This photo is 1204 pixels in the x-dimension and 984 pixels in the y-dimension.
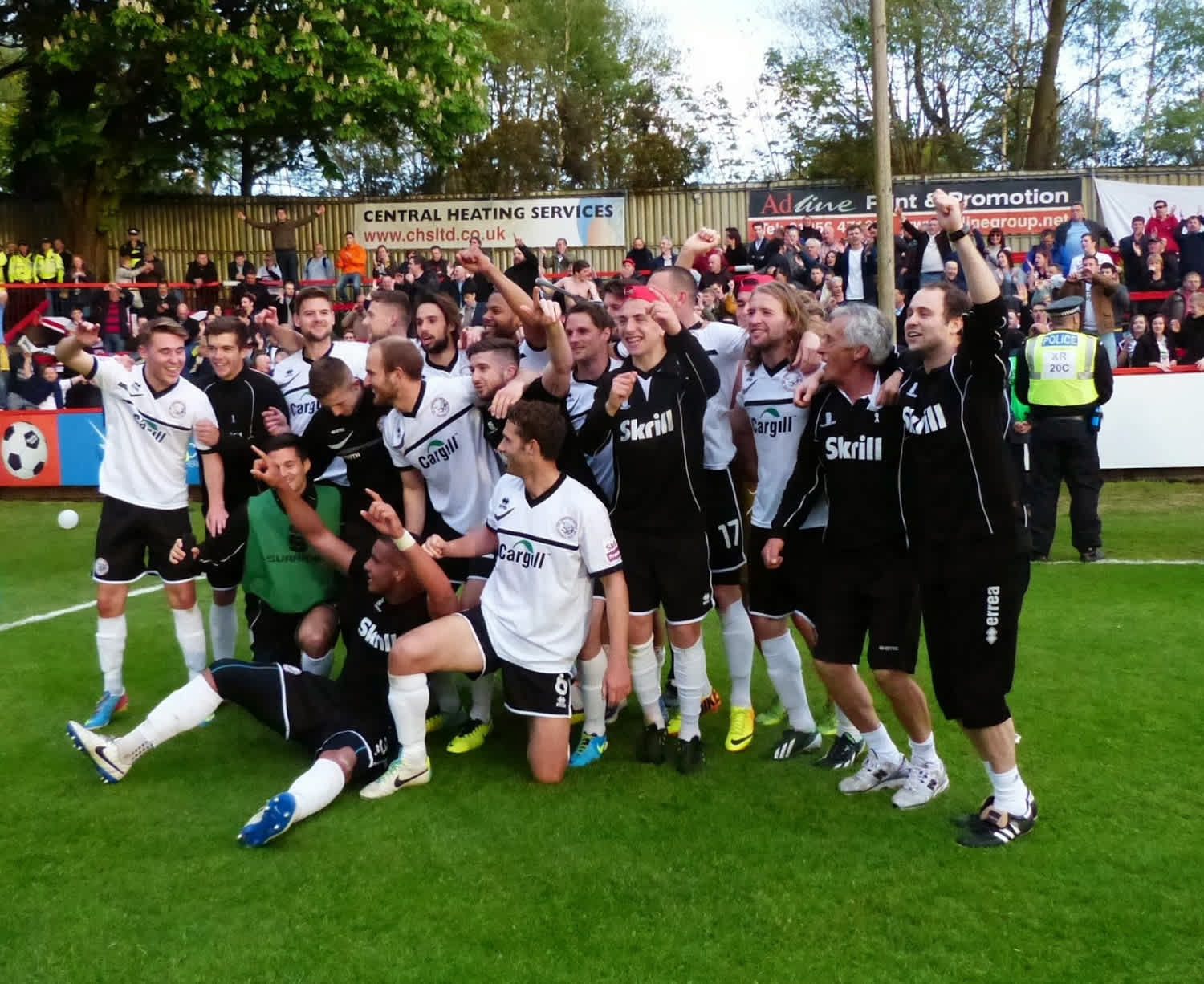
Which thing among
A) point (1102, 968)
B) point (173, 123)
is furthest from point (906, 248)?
point (173, 123)

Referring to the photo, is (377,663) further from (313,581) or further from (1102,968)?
(1102,968)

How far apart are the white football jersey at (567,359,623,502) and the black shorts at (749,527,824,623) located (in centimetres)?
75

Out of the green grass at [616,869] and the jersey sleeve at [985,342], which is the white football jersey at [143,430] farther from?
the jersey sleeve at [985,342]

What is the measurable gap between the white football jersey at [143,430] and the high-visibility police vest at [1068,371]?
731cm

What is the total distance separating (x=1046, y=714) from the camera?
6.17m

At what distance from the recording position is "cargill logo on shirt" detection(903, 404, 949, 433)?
4.47 metres

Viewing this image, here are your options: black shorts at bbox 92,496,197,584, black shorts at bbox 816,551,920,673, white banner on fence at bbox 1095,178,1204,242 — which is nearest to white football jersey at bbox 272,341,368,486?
black shorts at bbox 92,496,197,584

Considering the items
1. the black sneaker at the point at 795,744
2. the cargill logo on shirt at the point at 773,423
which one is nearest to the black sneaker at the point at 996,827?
the black sneaker at the point at 795,744

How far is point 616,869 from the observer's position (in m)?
4.46

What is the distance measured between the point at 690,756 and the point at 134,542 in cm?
320

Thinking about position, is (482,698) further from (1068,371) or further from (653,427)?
(1068,371)

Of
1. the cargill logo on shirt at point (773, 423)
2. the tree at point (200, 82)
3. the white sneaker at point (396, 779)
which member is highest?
the tree at point (200, 82)

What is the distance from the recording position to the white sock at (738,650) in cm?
602

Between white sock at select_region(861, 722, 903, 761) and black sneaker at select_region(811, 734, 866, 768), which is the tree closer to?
black sneaker at select_region(811, 734, 866, 768)
